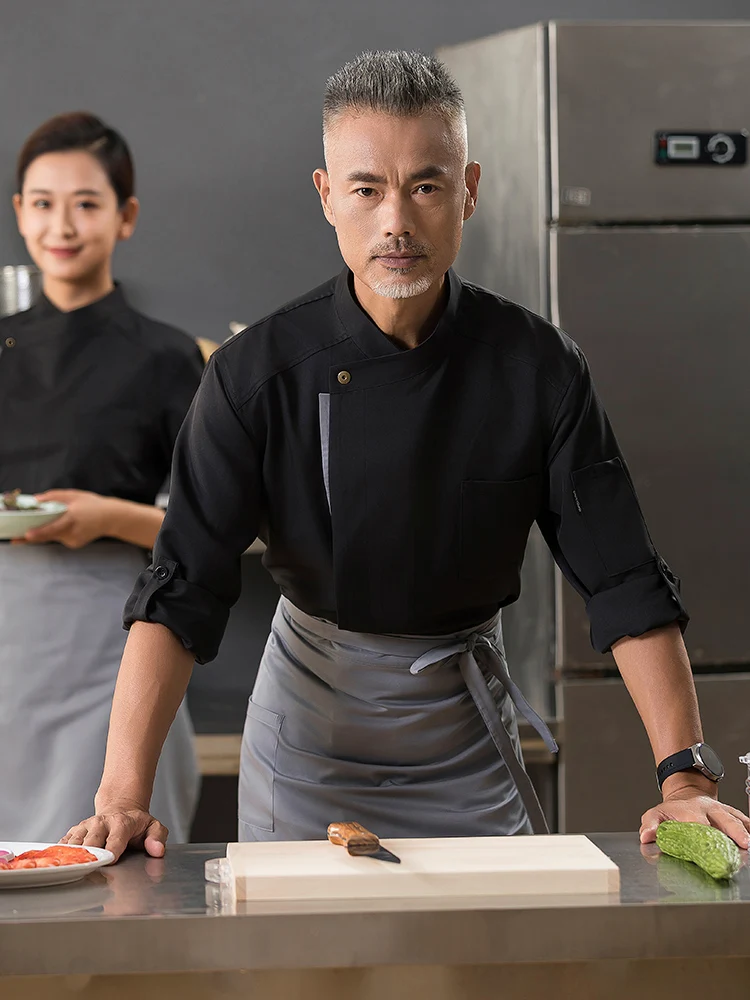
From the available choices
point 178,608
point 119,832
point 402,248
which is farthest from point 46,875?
point 402,248

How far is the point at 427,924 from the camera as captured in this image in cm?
100

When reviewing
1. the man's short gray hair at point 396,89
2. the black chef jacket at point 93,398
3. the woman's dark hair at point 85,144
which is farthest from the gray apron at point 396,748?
the woman's dark hair at point 85,144

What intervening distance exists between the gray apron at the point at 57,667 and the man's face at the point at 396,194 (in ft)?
3.86

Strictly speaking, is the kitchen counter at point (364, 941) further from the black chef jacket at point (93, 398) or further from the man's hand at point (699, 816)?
the black chef jacket at point (93, 398)

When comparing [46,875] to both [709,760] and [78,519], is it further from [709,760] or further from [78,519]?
[78,519]

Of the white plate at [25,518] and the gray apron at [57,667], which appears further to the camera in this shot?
the gray apron at [57,667]

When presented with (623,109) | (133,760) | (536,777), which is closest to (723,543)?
(536,777)

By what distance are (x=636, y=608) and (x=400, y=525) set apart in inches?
11.9

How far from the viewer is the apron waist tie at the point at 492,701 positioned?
1.59 m

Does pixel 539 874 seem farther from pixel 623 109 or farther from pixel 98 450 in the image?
pixel 623 109

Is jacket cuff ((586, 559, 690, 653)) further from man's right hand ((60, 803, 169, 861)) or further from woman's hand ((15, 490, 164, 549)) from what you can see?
woman's hand ((15, 490, 164, 549))

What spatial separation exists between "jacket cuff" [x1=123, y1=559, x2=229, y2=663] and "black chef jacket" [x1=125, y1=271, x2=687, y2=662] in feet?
0.24

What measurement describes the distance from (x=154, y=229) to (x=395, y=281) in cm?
195

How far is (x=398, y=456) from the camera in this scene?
1.57 metres
